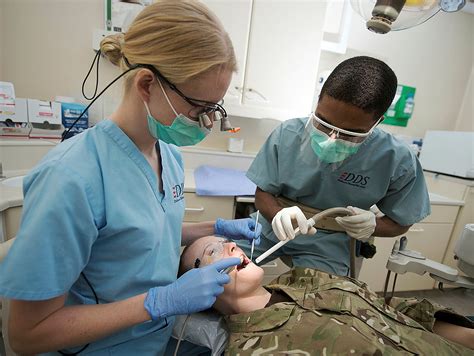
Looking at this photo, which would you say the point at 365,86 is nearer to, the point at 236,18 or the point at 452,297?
the point at 236,18

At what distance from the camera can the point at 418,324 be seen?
3.32ft

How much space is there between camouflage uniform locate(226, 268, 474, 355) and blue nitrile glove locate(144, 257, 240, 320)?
268mm

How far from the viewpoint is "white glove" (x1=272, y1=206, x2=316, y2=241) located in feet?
3.44

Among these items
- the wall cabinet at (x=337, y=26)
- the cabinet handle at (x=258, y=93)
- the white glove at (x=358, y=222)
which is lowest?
the white glove at (x=358, y=222)

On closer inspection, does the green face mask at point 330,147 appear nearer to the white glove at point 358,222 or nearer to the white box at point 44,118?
the white glove at point 358,222

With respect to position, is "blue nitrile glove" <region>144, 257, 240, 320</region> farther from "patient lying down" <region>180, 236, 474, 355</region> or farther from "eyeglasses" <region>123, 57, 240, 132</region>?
"eyeglasses" <region>123, 57, 240, 132</region>

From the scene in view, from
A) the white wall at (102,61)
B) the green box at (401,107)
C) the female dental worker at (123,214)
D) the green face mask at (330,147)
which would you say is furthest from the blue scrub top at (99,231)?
the green box at (401,107)

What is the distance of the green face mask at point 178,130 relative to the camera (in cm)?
76

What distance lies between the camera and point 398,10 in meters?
0.96

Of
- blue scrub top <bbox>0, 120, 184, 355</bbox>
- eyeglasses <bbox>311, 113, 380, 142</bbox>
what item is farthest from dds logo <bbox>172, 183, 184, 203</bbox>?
eyeglasses <bbox>311, 113, 380, 142</bbox>

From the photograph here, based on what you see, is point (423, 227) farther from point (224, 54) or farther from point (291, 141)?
point (224, 54)

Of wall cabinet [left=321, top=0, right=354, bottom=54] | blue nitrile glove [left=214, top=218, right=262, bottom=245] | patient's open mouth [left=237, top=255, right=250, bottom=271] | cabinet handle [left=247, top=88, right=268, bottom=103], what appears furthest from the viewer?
wall cabinet [left=321, top=0, right=354, bottom=54]

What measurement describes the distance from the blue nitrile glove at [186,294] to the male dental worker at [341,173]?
38 centimetres

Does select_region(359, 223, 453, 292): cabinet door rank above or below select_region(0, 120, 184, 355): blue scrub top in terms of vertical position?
below
